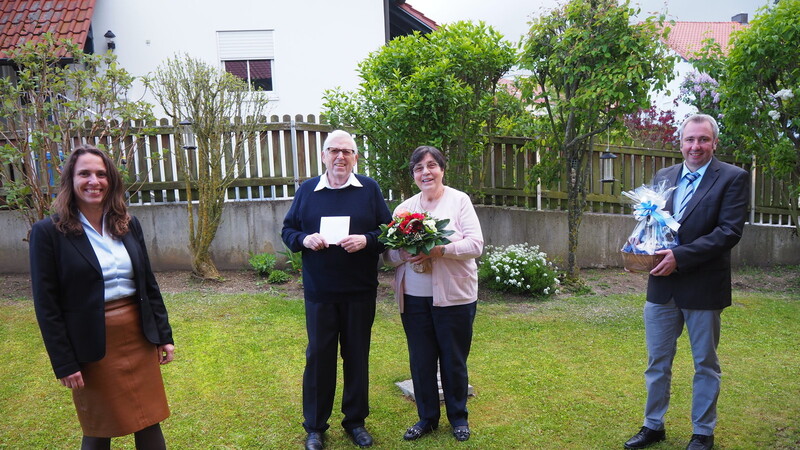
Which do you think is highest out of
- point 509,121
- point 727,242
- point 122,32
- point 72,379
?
point 122,32

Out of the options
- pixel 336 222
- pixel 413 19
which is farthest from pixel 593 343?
pixel 413 19

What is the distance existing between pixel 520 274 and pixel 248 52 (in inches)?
291

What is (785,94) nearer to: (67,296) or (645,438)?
(645,438)

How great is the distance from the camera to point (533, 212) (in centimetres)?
887

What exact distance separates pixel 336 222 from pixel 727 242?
2.31 meters

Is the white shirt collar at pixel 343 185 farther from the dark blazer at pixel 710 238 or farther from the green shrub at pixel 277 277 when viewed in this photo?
the green shrub at pixel 277 277

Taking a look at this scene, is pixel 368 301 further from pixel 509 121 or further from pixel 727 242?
pixel 509 121

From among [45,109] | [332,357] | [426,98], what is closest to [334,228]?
[332,357]

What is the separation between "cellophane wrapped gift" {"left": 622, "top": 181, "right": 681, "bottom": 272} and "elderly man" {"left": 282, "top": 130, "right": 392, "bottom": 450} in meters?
1.56

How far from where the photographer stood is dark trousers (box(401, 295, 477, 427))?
3721mm

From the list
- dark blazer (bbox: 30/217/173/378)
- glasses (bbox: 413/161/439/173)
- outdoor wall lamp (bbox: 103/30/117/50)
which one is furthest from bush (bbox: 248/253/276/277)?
outdoor wall lamp (bbox: 103/30/117/50)

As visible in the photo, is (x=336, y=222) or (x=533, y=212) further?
(x=533, y=212)

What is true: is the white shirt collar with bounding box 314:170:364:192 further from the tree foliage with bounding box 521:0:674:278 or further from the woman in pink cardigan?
the tree foliage with bounding box 521:0:674:278

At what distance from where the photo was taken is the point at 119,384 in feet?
9.37
